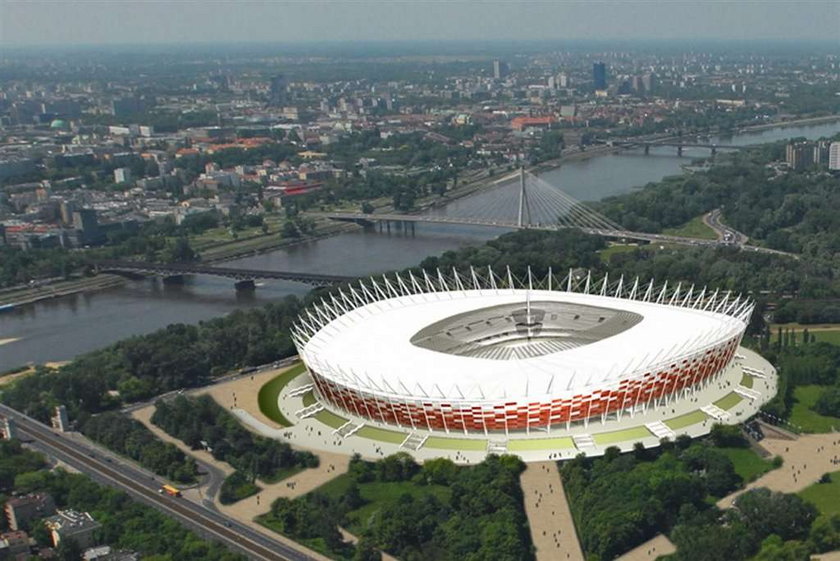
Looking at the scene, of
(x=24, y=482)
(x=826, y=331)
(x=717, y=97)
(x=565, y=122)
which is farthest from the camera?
(x=717, y=97)

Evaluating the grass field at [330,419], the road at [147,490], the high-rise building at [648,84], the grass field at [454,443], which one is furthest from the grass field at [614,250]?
the high-rise building at [648,84]

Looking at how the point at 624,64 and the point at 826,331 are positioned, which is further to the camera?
the point at 624,64

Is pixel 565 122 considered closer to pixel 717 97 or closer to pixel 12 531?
pixel 717 97

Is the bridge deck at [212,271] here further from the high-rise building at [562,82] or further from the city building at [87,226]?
the high-rise building at [562,82]

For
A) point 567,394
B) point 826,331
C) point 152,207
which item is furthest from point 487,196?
point 567,394

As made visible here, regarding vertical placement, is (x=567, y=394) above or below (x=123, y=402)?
above

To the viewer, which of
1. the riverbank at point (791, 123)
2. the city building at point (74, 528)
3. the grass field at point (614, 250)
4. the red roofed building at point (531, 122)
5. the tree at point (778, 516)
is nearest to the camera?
the tree at point (778, 516)

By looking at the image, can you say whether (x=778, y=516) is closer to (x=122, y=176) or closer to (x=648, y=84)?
(x=122, y=176)
